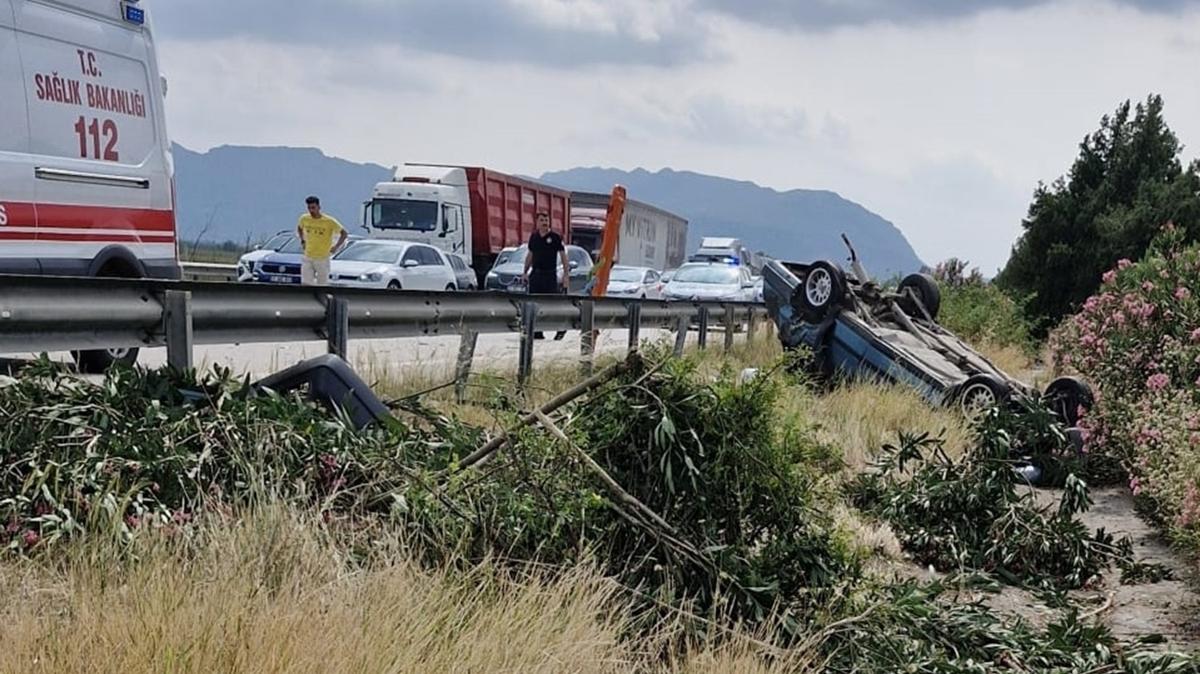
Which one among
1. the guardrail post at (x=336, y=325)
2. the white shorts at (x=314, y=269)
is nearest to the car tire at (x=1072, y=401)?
the guardrail post at (x=336, y=325)

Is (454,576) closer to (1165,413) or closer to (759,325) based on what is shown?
(1165,413)

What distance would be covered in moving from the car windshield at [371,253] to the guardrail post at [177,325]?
16.7 m

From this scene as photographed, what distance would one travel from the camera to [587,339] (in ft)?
30.4

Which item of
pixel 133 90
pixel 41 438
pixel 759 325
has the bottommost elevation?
pixel 759 325

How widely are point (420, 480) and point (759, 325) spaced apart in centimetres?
1545

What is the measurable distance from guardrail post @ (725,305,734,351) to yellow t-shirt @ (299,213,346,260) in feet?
19.6

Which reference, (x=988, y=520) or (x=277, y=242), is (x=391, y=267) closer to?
(x=277, y=242)

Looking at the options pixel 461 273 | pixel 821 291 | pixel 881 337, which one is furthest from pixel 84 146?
pixel 461 273

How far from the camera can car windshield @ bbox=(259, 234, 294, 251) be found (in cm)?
2652

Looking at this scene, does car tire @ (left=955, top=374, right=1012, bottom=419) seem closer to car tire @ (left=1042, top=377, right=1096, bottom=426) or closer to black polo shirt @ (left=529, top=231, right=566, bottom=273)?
car tire @ (left=1042, top=377, right=1096, bottom=426)

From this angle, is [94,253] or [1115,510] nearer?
[1115,510]

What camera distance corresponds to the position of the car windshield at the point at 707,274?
28.7 metres

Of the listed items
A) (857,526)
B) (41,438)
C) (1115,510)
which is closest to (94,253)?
(41,438)

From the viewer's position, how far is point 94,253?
8898 millimetres
